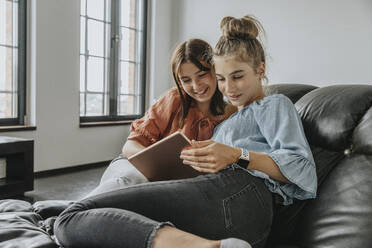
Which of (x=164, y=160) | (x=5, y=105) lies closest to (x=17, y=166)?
(x=5, y=105)

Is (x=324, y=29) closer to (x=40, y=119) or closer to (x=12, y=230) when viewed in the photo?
(x=40, y=119)

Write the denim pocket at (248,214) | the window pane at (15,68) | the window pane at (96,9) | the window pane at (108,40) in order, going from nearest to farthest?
the denim pocket at (248,214) < the window pane at (15,68) < the window pane at (96,9) < the window pane at (108,40)

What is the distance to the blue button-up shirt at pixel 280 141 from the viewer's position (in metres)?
1.00

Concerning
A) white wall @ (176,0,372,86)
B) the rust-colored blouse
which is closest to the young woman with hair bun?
the rust-colored blouse

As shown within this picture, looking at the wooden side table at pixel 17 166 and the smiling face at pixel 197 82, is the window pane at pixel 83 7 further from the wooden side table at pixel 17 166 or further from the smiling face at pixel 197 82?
the smiling face at pixel 197 82

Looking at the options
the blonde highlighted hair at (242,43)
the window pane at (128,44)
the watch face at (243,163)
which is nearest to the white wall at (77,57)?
the window pane at (128,44)

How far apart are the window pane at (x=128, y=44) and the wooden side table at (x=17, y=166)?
1998 millimetres

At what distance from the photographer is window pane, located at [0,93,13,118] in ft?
10.5

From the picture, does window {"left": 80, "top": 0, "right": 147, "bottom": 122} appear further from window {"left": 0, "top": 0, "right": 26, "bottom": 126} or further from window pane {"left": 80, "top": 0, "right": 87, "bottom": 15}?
window {"left": 0, "top": 0, "right": 26, "bottom": 126}

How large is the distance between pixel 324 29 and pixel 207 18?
63.6 inches

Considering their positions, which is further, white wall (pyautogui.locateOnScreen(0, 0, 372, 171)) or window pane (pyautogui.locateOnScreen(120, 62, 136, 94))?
window pane (pyautogui.locateOnScreen(120, 62, 136, 94))

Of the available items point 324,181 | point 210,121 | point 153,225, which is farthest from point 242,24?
point 153,225

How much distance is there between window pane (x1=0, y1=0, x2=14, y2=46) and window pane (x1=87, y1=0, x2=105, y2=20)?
3.00 ft

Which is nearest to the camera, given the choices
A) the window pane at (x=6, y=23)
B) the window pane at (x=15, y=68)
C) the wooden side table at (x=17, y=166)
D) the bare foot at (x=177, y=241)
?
the bare foot at (x=177, y=241)
